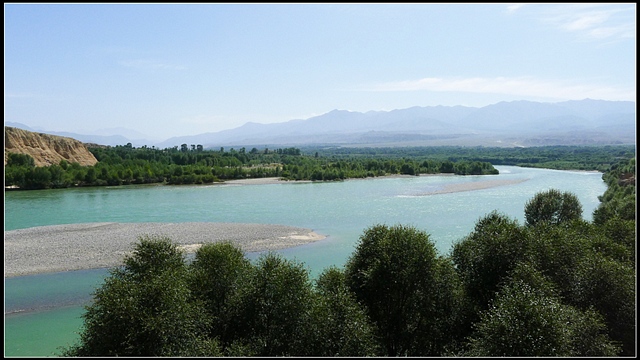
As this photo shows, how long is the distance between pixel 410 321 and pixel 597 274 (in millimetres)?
6389

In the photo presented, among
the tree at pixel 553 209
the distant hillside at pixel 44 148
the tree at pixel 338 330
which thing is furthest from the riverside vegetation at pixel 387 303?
the distant hillside at pixel 44 148

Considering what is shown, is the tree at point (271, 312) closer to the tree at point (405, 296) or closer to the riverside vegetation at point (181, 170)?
the tree at point (405, 296)

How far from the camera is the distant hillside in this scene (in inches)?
2948

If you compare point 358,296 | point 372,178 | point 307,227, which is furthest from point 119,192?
point 358,296

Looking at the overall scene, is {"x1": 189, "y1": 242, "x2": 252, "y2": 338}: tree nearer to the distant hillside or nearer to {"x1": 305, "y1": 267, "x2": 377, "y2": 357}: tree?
{"x1": 305, "y1": 267, "x2": 377, "y2": 357}: tree

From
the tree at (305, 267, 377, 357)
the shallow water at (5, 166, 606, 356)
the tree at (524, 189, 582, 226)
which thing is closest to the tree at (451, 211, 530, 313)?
the tree at (305, 267, 377, 357)

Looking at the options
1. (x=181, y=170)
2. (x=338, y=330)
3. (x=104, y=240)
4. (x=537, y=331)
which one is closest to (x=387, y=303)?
(x=338, y=330)

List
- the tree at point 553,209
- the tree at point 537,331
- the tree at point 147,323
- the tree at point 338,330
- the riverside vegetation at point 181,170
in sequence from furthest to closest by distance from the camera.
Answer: the riverside vegetation at point 181,170
the tree at point 553,209
the tree at point 338,330
the tree at point 147,323
the tree at point 537,331

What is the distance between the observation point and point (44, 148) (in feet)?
262

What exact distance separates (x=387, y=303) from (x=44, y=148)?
270ft

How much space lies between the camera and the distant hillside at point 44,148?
74.9m

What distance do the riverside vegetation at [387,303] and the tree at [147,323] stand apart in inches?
1.2

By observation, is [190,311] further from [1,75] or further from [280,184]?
[280,184]

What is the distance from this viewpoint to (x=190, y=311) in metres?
12.7
